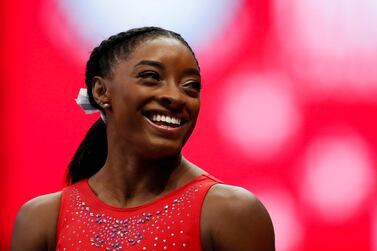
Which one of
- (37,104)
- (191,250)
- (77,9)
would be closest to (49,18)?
(77,9)

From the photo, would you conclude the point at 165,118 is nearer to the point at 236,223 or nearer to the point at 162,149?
the point at 162,149

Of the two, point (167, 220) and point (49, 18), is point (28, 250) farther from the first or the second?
point (49, 18)

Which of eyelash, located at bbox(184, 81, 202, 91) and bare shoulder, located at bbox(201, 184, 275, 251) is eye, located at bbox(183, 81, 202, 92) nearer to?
eyelash, located at bbox(184, 81, 202, 91)

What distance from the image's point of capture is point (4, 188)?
98.3 inches

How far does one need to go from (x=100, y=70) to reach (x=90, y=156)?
0.22 m

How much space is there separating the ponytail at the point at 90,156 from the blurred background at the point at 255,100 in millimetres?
808

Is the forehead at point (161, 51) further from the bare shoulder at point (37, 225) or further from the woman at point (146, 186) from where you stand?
the bare shoulder at point (37, 225)

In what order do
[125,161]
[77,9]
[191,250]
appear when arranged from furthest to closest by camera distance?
[77,9], [125,161], [191,250]

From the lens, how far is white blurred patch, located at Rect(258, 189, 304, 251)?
2354 mm

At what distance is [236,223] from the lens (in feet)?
4.59

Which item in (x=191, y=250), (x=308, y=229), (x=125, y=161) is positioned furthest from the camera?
(x=308, y=229)

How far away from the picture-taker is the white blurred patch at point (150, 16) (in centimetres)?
246

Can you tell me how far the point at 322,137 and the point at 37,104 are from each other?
95cm

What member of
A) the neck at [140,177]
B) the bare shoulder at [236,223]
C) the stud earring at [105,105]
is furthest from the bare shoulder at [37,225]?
the bare shoulder at [236,223]
